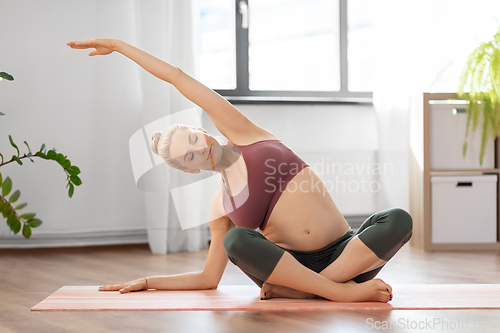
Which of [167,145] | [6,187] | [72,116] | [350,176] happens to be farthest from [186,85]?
[350,176]

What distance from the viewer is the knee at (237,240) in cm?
120

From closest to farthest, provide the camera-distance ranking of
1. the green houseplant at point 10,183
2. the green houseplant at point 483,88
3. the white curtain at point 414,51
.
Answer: the green houseplant at point 10,183 → the green houseplant at point 483,88 → the white curtain at point 414,51

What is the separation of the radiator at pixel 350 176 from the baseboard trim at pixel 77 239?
3.47 ft

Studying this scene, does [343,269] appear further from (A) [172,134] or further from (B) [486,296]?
(A) [172,134]

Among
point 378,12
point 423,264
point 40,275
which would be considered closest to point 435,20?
point 378,12

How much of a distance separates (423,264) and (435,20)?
1486 mm

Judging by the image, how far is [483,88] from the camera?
7.77 ft

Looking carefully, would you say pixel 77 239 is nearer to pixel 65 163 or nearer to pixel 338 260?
pixel 65 163

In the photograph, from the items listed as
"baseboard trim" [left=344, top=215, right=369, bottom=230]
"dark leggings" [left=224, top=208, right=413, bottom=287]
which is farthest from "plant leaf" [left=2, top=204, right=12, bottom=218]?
"baseboard trim" [left=344, top=215, right=369, bottom=230]

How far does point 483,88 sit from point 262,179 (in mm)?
1646

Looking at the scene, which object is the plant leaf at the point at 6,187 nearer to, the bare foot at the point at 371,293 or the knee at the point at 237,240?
the knee at the point at 237,240

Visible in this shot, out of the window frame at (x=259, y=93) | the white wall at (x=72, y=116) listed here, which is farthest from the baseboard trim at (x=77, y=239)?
the window frame at (x=259, y=93)

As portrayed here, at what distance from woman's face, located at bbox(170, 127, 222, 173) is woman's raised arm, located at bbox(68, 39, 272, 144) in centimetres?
7

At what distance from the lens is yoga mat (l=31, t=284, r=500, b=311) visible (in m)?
1.24
